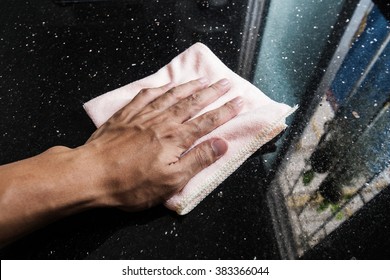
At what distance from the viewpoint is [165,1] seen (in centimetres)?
102

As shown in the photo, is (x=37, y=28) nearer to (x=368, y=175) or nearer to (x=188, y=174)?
(x=188, y=174)

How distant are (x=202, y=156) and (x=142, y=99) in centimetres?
21

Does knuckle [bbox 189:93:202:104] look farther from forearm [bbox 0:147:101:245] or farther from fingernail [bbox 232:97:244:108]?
forearm [bbox 0:147:101:245]

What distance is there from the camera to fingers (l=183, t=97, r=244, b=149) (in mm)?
676

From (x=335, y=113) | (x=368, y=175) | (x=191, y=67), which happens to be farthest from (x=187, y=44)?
(x=368, y=175)

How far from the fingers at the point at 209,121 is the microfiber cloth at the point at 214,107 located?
0.01 meters

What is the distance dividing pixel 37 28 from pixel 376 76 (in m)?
0.98

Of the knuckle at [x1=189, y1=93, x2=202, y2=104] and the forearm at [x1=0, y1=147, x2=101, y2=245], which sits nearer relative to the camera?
the forearm at [x1=0, y1=147, x2=101, y2=245]

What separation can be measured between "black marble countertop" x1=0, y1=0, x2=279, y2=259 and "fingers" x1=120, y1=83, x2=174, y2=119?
0.11 meters

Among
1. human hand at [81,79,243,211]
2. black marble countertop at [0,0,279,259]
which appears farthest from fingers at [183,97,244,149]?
black marble countertop at [0,0,279,259]

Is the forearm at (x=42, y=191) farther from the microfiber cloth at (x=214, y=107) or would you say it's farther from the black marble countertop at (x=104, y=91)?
the microfiber cloth at (x=214, y=107)

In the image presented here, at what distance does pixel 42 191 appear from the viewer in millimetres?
601

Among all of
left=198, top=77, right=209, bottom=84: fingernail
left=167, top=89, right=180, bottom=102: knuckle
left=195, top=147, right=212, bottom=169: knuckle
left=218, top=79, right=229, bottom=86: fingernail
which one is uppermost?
left=218, top=79, right=229, bottom=86: fingernail

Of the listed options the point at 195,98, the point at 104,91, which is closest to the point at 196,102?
the point at 195,98
